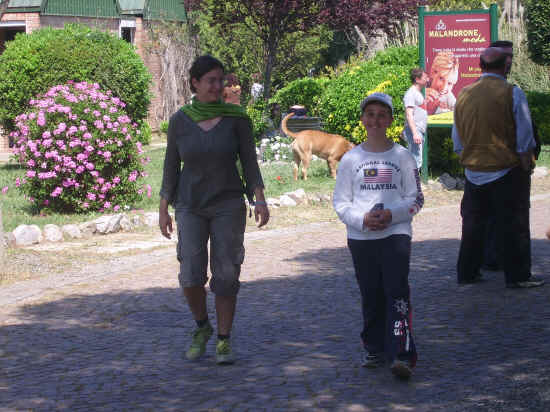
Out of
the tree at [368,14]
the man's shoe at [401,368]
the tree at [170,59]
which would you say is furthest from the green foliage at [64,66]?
the man's shoe at [401,368]

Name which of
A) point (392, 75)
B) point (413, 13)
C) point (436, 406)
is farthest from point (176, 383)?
point (413, 13)

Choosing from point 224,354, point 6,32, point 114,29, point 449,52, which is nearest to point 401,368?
point 224,354

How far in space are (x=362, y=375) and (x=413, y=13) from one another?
22.2m

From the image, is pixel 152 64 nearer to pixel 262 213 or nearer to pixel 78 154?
pixel 78 154

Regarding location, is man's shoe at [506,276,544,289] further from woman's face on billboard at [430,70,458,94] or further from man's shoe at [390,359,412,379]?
woman's face on billboard at [430,70,458,94]

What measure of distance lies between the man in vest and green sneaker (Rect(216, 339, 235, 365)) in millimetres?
2877

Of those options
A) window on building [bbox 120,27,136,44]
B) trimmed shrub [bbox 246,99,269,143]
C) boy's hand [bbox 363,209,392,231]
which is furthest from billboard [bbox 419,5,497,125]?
window on building [bbox 120,27,136,44]

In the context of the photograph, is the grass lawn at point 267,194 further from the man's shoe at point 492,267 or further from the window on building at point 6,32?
the window on building at point 6,32

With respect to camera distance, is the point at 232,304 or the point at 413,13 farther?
the point at 413,13

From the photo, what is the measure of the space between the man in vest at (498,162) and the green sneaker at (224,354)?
2877mm

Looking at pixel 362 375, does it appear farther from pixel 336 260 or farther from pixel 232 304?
Result: pixel 336 260

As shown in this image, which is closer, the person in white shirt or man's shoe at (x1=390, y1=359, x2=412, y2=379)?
man's shoe at (x1=390, y1=359, x2=412, y2=379)

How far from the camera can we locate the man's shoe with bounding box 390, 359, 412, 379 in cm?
503

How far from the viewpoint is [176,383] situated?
5.21 meters
